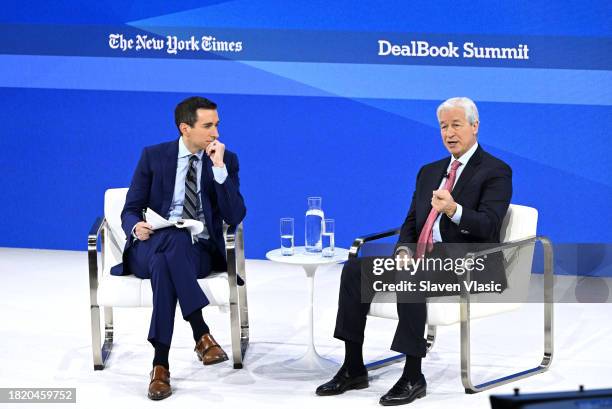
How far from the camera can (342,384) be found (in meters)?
4.52

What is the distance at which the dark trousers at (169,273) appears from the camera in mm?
4527

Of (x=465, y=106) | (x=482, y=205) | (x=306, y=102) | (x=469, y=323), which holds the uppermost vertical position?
(x=306, y=102)

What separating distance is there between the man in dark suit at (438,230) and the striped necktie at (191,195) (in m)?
0.86

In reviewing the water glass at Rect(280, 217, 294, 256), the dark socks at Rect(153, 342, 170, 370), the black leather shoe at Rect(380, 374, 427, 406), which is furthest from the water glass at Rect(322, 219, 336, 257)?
the dark socks at Rect(153, 342, 170, 370)

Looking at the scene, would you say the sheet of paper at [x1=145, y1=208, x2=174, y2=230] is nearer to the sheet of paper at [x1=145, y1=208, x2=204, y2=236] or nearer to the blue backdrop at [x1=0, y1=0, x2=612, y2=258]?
the sheet of paper at [x1=145, y1=208, x2=204, y2=236]

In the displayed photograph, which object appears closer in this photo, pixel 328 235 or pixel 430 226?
pixel 430 226

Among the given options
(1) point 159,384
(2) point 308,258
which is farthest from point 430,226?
(1) point 159,384

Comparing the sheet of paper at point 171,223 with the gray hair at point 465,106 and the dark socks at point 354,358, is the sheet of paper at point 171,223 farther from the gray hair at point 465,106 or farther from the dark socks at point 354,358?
the gray hair at point 465,106

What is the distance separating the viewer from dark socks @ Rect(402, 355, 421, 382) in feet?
14.4

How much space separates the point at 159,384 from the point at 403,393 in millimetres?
1038

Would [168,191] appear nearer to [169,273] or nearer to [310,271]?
[169,273]

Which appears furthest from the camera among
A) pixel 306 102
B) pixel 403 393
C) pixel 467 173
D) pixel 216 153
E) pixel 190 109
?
pixel 306 102

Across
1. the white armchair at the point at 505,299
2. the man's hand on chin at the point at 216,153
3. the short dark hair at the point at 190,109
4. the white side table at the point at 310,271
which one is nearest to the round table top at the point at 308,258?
the white side table at the point at 310,271

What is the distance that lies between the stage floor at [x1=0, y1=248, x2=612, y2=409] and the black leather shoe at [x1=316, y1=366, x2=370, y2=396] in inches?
1.2
